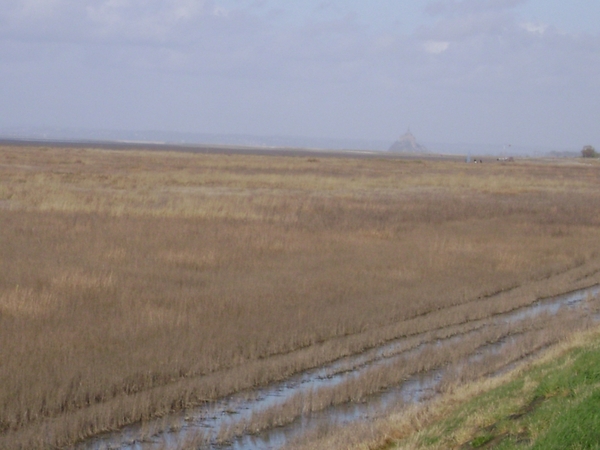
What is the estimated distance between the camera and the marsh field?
30.1 feet

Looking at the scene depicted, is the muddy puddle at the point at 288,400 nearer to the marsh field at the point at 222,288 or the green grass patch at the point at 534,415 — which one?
the marsh field at the point at 222,288

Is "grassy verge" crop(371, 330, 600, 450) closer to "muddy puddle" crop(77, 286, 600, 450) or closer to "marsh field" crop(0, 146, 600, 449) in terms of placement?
"muddy puddle" crop(77, 286, 600, 450)

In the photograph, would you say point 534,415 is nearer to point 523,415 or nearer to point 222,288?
point 523,415

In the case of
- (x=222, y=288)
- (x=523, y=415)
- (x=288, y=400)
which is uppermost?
(x=523, y=415)

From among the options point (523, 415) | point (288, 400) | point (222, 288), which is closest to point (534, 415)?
point (523, 415)

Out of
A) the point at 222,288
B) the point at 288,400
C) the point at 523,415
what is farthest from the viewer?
the point at 222,288

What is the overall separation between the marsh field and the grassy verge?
57.3 inches

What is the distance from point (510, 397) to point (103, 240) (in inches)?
541

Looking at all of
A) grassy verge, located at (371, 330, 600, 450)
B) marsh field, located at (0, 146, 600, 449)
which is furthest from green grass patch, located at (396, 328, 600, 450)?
marsh field, located at (0, 146, 600, 449)

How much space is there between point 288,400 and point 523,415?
2880 millimetres

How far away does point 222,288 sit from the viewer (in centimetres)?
1475

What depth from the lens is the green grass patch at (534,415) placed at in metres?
5.87

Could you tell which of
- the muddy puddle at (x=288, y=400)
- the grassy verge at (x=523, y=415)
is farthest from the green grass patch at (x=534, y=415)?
the muddy puddle at (x=288, y=400)

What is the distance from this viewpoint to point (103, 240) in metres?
19.8
